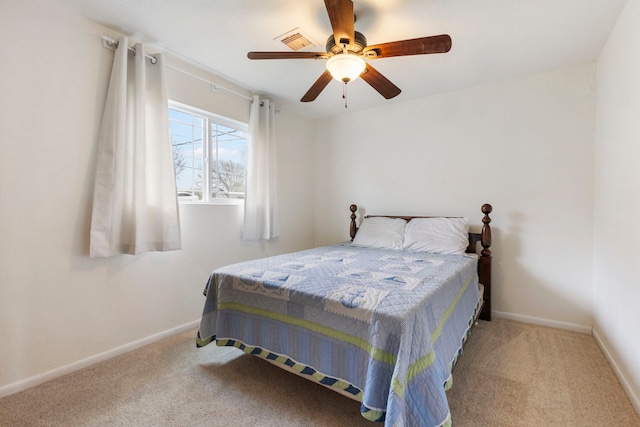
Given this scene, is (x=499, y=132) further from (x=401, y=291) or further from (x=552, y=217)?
(x=401, y=291)

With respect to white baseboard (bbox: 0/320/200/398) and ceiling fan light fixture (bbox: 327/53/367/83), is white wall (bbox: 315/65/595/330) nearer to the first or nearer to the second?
ceiling fan light fixture (bbox: 327/53/367/83)

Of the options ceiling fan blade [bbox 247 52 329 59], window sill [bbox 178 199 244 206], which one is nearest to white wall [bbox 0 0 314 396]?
window sill [bbox 178 199 244 206]

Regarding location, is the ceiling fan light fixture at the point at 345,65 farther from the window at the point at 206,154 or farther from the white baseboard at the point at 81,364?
the white baseboard at the point at 81,364

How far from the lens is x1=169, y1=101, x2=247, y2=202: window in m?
2.57

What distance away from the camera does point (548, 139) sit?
257cm

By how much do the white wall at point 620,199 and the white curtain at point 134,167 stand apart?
2.99 metres

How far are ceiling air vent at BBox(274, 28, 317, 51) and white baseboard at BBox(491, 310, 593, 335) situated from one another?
293cm

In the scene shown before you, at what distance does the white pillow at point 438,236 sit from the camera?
2.68 meters

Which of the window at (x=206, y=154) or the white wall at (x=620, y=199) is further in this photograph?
the window at (x=206, y=154)

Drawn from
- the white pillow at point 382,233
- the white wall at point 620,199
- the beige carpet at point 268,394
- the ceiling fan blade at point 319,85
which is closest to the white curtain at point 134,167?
the beige carpet at point 268,394

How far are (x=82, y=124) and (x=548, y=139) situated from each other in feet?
12.1

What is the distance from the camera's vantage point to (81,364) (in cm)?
190

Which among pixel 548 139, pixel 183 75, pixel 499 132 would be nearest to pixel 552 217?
pixel 548 139

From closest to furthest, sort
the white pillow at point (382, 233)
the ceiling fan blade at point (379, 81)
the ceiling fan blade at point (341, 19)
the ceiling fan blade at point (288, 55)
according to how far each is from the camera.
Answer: the ceiling fan blade at point (341, 19) → the ceiling fan blade at point (288, 55) → the ceiling fan blade at point (379, 81) → the white pillow at point (382, 233)
